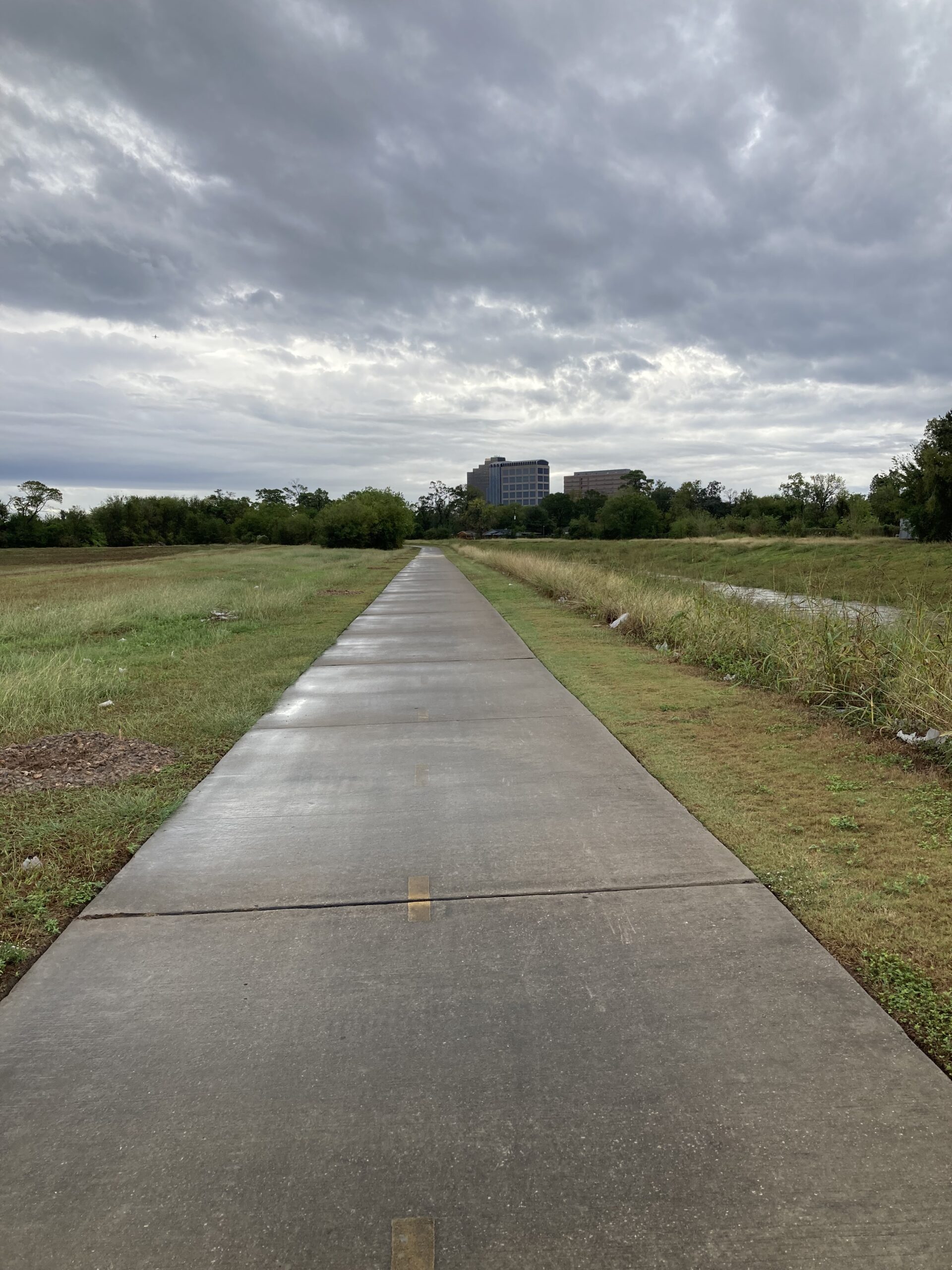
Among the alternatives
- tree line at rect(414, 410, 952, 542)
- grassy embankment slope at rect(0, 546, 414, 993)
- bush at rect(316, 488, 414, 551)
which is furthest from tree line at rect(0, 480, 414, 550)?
grassy embankment slope at rect(0, 546, 414, 993)

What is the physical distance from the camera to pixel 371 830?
4227mm

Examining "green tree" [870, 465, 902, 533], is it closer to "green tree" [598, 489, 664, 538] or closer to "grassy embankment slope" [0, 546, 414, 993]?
"green tree" [598, 489, 664, 538]

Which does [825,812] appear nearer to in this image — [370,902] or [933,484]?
[370,902]

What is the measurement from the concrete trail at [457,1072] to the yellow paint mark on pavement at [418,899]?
0.6 inches

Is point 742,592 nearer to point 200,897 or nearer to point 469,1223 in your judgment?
point 200,897

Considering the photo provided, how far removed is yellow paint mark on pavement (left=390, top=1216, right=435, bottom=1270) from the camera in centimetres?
170

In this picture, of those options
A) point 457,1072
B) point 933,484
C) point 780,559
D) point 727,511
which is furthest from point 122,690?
point 727,511

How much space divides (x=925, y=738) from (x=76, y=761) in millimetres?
6162

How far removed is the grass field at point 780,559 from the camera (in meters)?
28.2

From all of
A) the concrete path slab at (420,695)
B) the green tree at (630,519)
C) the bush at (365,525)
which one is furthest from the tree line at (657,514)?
the concrete path slab at (420,695)

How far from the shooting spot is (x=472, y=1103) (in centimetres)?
219

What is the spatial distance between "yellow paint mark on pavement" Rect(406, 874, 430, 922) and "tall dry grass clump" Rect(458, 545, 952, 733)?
4048 millimetres

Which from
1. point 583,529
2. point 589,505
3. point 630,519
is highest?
point 589,505

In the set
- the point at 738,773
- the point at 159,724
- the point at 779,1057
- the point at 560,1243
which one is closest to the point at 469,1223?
the point at 560,1243
